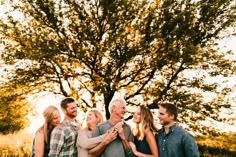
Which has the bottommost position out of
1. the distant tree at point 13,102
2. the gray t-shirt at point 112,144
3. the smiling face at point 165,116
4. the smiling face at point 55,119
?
the gray t-shirt at point 112,144

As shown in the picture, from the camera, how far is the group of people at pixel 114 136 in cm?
642

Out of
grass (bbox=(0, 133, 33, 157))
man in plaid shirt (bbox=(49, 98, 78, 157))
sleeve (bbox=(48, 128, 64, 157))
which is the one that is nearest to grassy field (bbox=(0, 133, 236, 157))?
grass (bbox=(0, 133, 33, 157))

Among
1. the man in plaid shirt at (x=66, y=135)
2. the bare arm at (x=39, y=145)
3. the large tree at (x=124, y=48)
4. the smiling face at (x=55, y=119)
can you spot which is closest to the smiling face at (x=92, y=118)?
the man in plaid shirt at (x=66, y=135)

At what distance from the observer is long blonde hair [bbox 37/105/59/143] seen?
23.0ft

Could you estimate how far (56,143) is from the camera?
6.74 metres

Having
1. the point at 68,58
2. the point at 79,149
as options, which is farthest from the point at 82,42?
the point at 79,149

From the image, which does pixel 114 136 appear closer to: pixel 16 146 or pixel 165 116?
pixel 165 116

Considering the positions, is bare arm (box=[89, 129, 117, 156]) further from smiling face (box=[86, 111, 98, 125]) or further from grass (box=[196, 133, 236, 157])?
grass (box=[196, 133, 236, 157])

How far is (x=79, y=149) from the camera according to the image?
6.98 metres

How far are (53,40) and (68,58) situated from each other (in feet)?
3.07

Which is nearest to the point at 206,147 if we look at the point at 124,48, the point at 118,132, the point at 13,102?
the point at 124,48

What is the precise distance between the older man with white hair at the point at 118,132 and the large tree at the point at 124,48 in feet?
35.7

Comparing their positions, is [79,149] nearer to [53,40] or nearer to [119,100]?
[119,100]

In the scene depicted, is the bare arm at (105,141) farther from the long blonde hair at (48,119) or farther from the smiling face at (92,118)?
the long blonde hair at (48,119)
